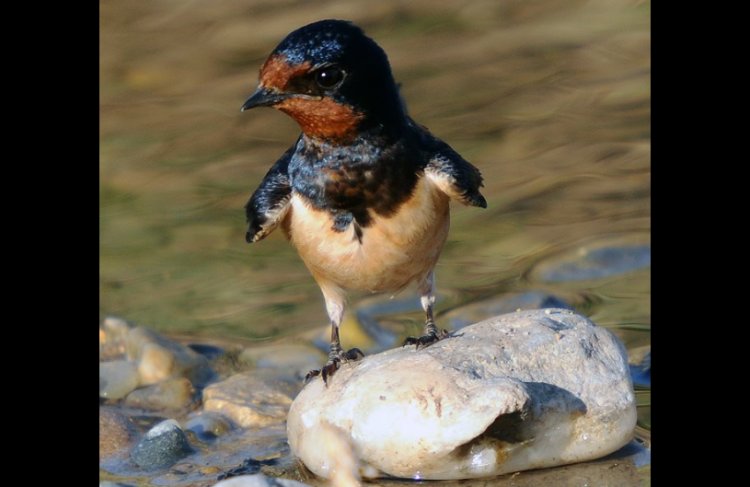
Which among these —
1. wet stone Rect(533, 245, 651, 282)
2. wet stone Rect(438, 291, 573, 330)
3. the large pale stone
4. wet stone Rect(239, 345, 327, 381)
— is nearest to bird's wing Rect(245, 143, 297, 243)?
the large pale stone

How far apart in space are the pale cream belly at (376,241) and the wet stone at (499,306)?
4.92ft

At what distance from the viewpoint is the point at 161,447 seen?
571 centimetres

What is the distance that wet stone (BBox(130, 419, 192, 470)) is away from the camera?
18.6 feet

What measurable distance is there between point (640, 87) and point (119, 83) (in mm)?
4399

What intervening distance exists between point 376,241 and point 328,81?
0.72 metres

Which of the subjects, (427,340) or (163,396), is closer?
(427,340)

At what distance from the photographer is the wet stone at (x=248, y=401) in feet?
20.1

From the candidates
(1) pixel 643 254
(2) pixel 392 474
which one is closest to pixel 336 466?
(2) pixel 392 474

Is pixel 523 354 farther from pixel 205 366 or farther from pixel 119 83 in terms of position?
pixel 119 83

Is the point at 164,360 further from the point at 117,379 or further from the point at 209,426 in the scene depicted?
the point at 209,426

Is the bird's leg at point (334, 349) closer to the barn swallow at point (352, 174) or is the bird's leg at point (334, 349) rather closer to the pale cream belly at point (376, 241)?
the barn swallow at point (352, 174)

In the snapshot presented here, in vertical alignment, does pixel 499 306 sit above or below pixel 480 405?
below

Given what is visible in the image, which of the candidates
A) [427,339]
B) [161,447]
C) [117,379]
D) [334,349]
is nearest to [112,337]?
[117,379]

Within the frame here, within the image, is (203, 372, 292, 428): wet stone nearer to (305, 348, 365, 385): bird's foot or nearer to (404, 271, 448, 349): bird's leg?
(305, 348, 365, 385): bird's foot
